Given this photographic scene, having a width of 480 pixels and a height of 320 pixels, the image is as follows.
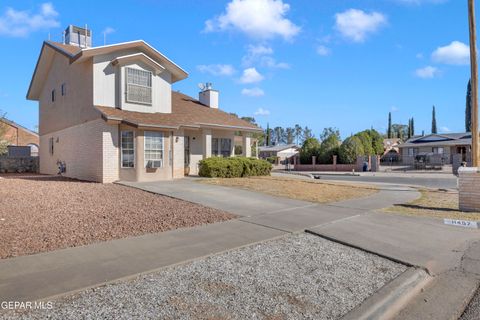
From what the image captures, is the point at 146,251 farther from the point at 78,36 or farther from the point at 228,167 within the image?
the point at 78,36

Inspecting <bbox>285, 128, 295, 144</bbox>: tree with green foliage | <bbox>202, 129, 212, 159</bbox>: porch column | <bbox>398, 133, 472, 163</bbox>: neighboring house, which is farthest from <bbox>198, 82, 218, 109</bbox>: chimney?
<bbox>285, 128, 295, 144</bbox>: tree with green foliage

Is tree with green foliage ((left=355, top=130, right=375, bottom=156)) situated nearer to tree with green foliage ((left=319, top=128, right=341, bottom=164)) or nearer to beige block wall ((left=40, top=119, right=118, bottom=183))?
tree with green foliage ((left=319, top=128, right=341, bottom=164))

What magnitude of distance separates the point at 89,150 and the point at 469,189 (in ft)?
52.3

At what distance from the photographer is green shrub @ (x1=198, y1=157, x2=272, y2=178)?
1847 cm

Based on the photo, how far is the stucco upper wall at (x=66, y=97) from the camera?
17.1 metres

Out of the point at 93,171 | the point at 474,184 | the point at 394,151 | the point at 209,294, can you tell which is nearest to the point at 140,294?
the point at 209,294

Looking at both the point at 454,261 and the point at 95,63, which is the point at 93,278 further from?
the point at 95,63

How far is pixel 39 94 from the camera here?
25844 millimetres

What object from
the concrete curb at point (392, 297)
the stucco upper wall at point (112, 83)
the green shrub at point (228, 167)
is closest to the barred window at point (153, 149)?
the stucco upper wall at point (112, 83)

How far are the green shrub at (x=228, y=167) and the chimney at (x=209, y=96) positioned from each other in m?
6.59

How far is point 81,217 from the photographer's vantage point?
7895 millimetres

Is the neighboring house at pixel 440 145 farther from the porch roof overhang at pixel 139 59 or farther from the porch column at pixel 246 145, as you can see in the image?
the porch roof overhang at pixel 139 59

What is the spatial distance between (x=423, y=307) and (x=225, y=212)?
5523 mm

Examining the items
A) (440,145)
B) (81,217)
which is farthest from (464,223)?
(440,145)
